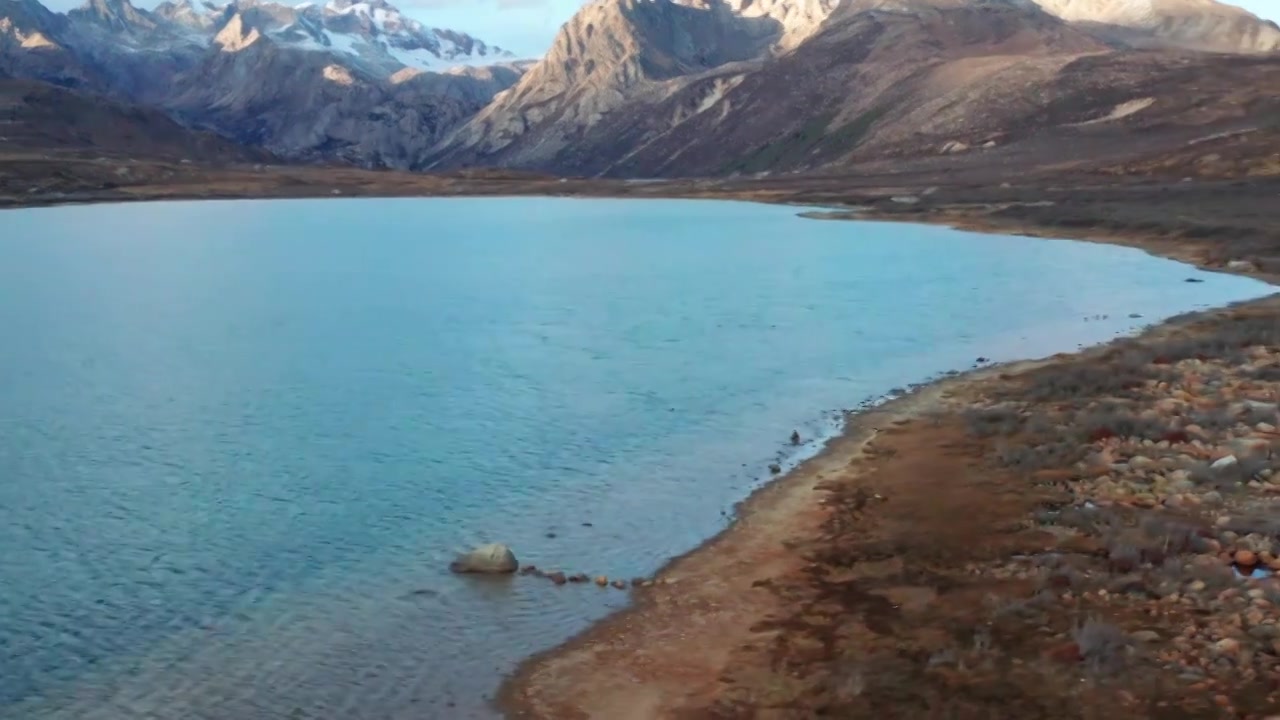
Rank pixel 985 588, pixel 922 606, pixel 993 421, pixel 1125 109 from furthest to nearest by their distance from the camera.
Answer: pixel 1125 109, pixel 993 421, pixel 985 588, pixel 922 606

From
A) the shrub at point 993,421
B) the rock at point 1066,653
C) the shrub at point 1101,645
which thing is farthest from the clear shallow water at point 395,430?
the shrub at point 1101,645

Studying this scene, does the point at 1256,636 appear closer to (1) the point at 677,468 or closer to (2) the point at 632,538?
(2) the point at 632,538

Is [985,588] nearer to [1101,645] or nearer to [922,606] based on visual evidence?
[922,606]

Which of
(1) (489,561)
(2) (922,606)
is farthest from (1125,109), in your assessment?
(2) (922,606)

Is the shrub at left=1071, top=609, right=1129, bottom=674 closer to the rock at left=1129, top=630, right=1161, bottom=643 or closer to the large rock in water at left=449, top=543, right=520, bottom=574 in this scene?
the rock at left=1129, top=630, right=1161, bottom=643

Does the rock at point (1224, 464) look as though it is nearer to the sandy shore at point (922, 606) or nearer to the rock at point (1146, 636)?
the sandy shore at point (922, 606)

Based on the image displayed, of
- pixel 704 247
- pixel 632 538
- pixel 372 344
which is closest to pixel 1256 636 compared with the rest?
pixel 632 538
